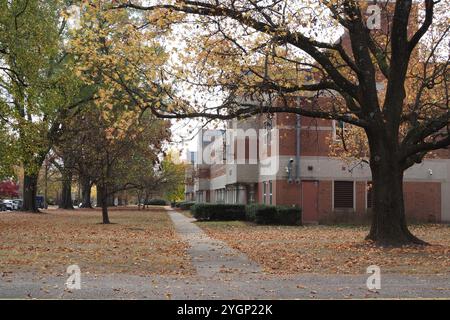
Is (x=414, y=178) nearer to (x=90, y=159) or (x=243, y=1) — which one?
(x=90, y=159)

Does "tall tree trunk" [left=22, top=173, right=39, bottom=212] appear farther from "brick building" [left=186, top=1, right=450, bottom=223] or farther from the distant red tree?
the distant red tree

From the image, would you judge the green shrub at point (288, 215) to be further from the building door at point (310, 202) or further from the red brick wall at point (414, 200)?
the red brick wall at point (414, 200)

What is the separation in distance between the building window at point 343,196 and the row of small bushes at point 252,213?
356cm

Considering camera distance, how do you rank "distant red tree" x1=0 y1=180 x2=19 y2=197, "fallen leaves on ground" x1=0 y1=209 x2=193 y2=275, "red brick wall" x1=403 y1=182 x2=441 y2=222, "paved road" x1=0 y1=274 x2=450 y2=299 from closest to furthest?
"paved road" x1=0 y1=274 x2=450 y2=299
"fallen leaves on ground" x1=0 y1=209 x2=193 y2=275
"red brick wall" x1=403 y1=182 x2=441 y2=222
"distant red tree" x1=0 y1=180 x2=19 y2=197

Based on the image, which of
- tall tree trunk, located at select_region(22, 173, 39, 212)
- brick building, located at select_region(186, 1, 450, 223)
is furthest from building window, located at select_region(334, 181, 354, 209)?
tall tree trunk, located at select_region(22, 173, 39, 212)

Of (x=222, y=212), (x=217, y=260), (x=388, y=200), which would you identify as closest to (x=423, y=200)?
(x=222, y=212)

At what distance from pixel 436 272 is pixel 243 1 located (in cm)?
802

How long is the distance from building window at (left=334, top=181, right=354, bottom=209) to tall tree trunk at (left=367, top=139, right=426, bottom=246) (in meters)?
16.3

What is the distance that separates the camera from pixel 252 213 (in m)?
32.1

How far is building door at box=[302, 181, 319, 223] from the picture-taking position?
33.4 m

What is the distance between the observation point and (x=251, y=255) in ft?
50.2

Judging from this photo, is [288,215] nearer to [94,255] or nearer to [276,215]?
[276,215]

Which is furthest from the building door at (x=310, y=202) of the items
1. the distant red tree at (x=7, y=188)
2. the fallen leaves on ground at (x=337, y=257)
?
the distant red tree at (x=7, y=188)

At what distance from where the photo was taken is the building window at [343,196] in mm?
33812
